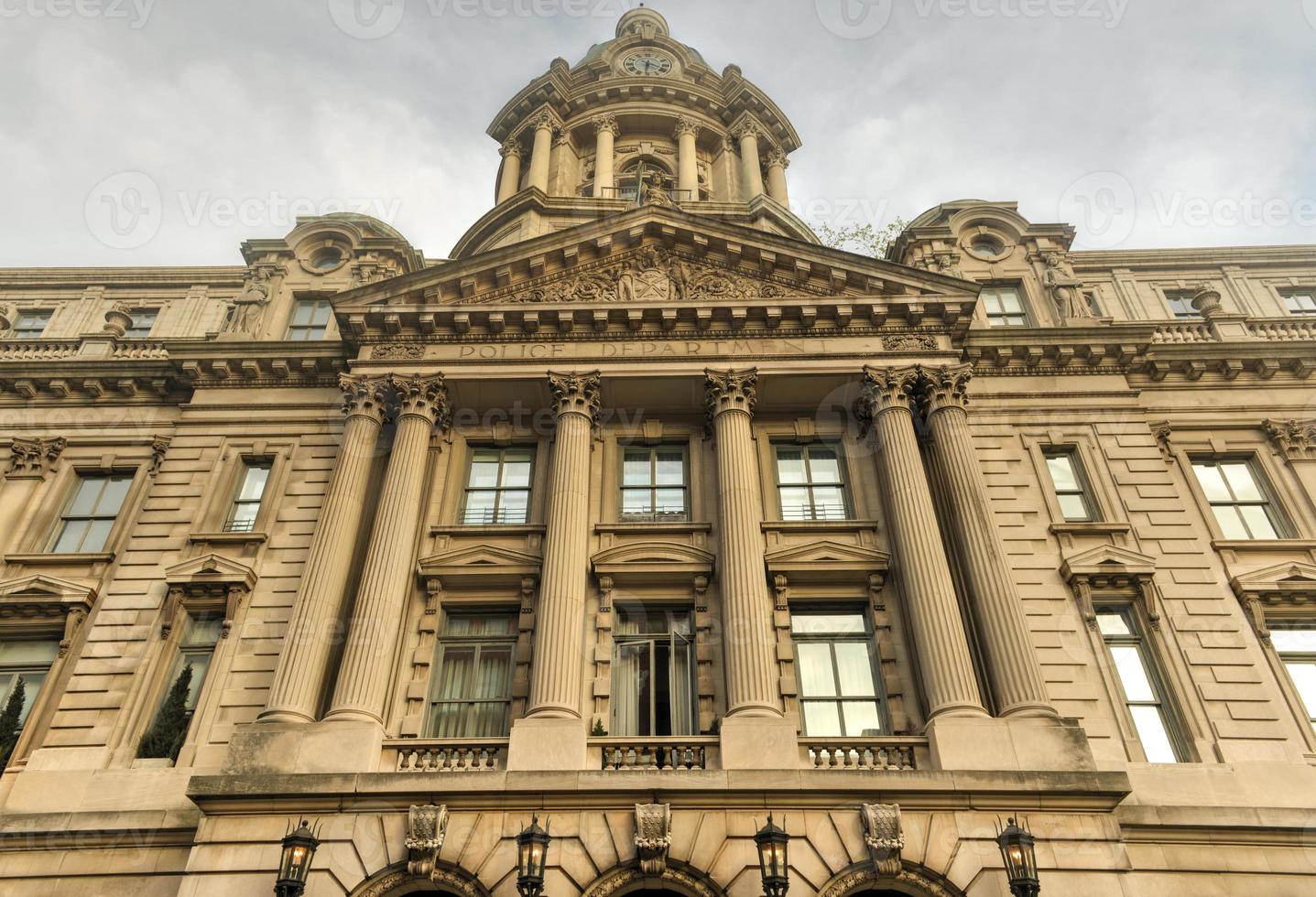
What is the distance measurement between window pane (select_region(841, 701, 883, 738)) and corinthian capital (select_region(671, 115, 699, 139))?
27.3m

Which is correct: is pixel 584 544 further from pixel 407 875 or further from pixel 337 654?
pixel 407 875

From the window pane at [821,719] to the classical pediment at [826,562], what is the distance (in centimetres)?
278

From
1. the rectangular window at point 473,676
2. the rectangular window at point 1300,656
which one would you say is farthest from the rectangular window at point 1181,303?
the rectangular window at point 473,676

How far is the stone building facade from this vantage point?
1573cm

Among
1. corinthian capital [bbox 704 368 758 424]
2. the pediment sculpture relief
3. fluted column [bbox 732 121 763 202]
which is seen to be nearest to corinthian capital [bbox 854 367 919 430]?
corinthian capital [bbox 704 368 758 424]

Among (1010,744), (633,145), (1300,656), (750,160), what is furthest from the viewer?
(633,145)

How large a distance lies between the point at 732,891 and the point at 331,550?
10617 mm

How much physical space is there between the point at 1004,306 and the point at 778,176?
51.8 feet

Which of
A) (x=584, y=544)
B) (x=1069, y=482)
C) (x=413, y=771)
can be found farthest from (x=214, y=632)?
(x=1069, y=482)

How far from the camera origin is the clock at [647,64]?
4356cm

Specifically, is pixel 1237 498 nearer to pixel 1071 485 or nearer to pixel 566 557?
pixel 1071 485

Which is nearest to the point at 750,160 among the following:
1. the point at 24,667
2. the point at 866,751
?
the point at 866,751

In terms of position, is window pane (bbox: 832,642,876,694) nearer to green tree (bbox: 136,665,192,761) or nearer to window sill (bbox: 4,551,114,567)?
green tree (bbox: 136,665,192,761)

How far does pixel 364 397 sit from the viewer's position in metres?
22.4
